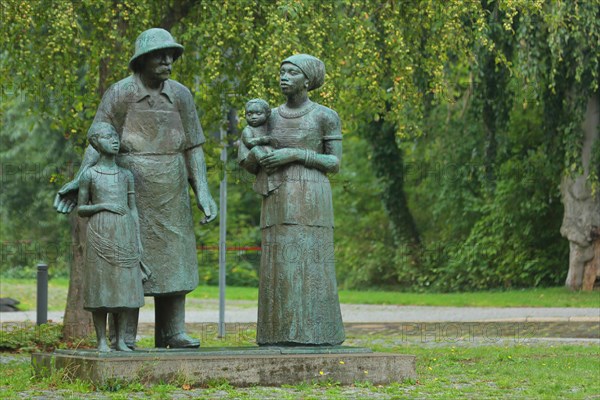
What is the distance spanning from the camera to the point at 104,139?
1059 cm

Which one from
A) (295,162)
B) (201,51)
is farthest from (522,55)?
(295,162)

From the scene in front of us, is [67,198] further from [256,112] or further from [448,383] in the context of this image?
[448,383]

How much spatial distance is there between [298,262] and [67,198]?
1.95 meters

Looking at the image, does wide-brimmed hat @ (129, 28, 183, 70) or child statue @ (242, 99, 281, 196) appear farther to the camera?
child statue @ (242, 99, 281, 196)

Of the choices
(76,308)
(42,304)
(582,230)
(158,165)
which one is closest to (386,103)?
(582,230)

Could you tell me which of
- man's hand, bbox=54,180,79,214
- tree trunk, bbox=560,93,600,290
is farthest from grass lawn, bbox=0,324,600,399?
tree trunk, bbox=560,93,600,290

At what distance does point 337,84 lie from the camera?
660 inches

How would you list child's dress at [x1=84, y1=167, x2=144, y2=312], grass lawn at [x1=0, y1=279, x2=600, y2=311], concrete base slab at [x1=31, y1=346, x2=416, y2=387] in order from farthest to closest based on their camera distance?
grass lawn at [x1=0, y1=279, x2=600, y2=311] → child's dress at [x1=84, y1=167, x2=144, y2=312] → concrete base slab at [x1=31, y1=346, x2=416, y2=387]

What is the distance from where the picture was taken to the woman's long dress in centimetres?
1116

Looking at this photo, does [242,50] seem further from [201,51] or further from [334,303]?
[334,303]

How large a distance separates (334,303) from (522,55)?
12010 millimetres

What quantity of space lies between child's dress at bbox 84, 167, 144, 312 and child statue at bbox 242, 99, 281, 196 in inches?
49.6

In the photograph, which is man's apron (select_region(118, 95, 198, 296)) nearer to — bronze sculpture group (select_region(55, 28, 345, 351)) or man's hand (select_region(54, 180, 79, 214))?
bronze sculpture group (select_region(55, 28, 345, 351))

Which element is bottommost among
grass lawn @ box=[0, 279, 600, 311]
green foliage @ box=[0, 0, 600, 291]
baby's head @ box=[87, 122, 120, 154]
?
grass lawn @ box=[0, 279, 600, 311]
